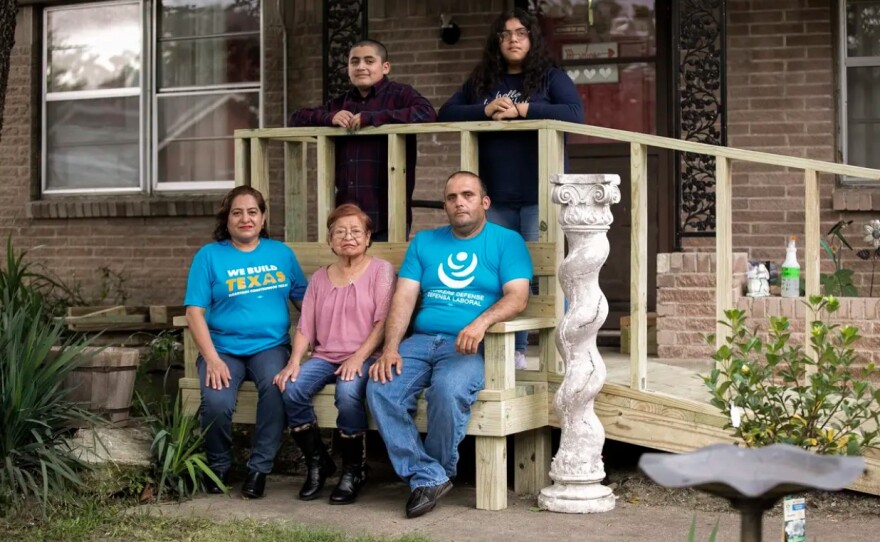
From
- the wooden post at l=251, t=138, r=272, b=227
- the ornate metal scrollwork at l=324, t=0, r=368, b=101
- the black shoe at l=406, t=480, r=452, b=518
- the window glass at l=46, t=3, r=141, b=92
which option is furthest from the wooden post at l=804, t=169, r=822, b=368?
the window glass at l=46, t=3, r=141, b=92

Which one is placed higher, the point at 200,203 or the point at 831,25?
the point at 831,25

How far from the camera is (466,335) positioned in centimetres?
559

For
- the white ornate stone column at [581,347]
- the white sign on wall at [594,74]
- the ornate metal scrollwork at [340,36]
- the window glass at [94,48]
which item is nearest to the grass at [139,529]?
the white ornate stone column at [581,347]

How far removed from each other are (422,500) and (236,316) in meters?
1.32

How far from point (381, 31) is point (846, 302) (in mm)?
4244

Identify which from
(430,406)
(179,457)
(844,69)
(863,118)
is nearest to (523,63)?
(430,406)

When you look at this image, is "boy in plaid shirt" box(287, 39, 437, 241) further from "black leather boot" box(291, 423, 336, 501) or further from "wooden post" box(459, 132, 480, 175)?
"black leather boot" box(291, 423, 336, 501)

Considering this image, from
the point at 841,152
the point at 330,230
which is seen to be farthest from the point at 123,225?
the point at 841,152

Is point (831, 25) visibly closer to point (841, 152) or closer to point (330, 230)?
point (841, 152)

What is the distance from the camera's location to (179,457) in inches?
235

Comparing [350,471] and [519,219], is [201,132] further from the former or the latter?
[350,471]

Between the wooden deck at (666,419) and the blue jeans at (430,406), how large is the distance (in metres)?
0.54

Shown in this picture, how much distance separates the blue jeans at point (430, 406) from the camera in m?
5.61

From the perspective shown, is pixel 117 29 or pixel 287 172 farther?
pixel 117 29
